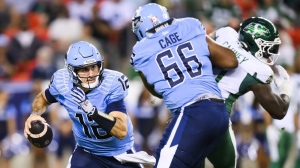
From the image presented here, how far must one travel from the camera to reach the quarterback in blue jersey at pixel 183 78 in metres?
A: 5.99

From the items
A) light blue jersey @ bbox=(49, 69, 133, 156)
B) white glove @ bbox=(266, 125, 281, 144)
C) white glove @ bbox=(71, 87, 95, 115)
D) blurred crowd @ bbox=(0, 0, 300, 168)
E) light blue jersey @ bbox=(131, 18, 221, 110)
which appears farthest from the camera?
blurred crowd @ bbox=(0, 0, 300, 168)

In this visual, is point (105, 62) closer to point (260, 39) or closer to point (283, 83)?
point (283, 83)

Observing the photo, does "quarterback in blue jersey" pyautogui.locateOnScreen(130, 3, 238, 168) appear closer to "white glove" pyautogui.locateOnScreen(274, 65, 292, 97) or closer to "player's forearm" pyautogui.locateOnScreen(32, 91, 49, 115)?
"white glove" pyautogui.locateOnScreen(274, 65, 292, 97)

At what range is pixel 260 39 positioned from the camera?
6.53 m

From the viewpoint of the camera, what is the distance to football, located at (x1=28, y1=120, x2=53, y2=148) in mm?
6426

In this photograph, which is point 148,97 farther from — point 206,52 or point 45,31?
point 206,52

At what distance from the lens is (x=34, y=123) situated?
6.47 meters

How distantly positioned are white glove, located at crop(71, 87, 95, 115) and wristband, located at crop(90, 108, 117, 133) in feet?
0.14

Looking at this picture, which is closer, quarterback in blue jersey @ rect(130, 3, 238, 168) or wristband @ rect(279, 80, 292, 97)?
quarterback in blue jersey @ rect(130, 3, 238, 168)

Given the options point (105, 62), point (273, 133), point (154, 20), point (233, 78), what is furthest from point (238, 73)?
point (105, 62)

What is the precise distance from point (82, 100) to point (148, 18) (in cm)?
82

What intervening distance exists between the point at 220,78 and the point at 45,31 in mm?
5910

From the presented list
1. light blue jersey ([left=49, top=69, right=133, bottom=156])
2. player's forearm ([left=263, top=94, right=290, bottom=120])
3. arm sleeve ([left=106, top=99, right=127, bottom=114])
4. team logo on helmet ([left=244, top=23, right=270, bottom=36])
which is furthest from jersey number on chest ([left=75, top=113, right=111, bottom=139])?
team logo on helmet ([left=244, top=23, right=270, bottom=36])

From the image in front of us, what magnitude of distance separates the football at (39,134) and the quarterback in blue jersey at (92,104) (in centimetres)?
4
